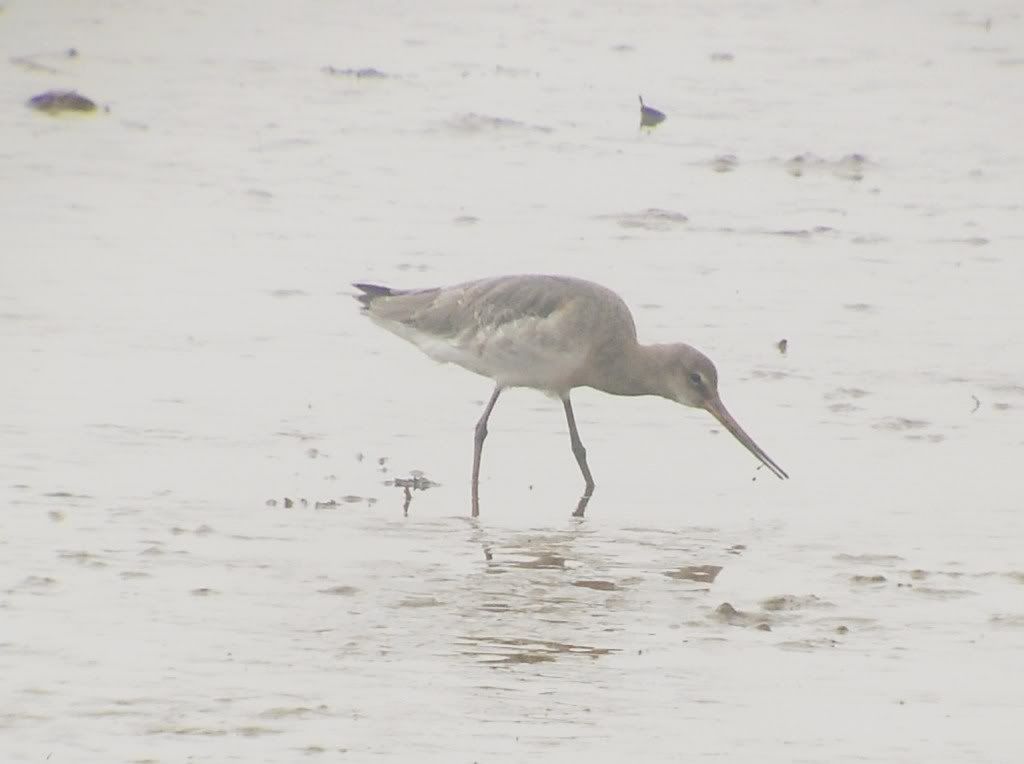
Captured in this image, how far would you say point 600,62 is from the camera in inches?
838

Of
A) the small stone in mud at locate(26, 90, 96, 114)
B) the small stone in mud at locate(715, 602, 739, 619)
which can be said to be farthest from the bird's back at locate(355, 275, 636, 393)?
the small stone in mud at locate(26, 90, 96, 114)

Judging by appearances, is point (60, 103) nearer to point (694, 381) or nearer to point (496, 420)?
point (496, 420)

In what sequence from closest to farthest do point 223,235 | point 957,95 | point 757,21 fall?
point 223,235, point 957,95, point 757,21

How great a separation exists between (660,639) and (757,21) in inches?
661

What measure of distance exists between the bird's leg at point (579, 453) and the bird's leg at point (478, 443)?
32 centimetres

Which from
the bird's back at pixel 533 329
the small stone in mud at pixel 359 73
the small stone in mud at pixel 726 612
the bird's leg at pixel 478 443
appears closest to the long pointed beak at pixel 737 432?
the bird's back at pixel 533 329

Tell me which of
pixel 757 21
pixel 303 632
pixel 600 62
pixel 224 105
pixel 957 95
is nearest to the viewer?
pixel 303 632

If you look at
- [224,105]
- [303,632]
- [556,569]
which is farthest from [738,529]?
[224,105]

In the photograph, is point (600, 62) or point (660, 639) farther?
point (600, 62)

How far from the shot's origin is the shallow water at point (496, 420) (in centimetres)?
709

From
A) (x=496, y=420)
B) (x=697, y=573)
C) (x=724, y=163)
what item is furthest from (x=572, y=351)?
(x=724, y=163)

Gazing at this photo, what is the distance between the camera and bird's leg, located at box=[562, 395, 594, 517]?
386 inches

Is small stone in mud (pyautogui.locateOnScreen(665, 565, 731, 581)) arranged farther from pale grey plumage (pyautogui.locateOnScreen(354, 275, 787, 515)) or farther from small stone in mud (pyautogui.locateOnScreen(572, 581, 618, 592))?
pale grey plumage (pyautogui.locateOnScreen(354, 275, 787, 515))

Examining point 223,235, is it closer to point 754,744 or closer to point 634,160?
point 634,160
